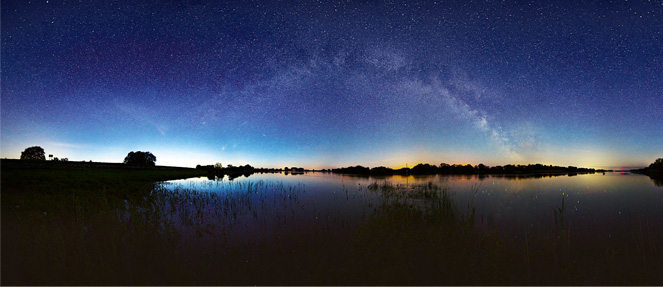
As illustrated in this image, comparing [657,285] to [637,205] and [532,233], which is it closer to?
[532,233]

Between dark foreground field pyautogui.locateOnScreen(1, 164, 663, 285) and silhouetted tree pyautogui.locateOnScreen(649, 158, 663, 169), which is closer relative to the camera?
dark foreground field pyautogui.locateOnScreen(1, 164, 663, 285)

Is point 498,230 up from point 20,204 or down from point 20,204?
down

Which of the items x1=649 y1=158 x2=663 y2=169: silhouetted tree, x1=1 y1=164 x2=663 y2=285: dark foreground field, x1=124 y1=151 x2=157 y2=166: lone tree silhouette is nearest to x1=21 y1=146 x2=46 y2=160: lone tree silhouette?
x1=124 y1=151 x2=157 y2=166: lone tree silhouette

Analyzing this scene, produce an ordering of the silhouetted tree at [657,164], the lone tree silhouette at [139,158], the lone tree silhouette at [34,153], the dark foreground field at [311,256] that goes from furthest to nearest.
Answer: the silhouetted tree at [657,164] < the lone tree silhouette at [139,158] < the lone tree silhouette at [34,153] < the dark foreground field at [311,256]

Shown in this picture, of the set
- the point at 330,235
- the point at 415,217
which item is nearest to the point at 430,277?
the point at 330,235

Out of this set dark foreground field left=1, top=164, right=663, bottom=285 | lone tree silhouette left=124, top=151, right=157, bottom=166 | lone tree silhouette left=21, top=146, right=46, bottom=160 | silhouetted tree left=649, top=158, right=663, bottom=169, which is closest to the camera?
dark foreground field left=1, top=164, right=663, bottom=285

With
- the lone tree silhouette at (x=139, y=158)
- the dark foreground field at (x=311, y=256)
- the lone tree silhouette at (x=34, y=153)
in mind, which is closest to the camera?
the dark foreground field at (x=311, y=256)

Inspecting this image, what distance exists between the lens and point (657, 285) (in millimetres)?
6738

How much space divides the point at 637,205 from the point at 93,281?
3781 centimetres

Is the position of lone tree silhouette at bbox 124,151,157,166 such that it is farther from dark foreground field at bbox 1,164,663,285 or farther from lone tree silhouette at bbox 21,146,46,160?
dark foreground field at bbox 1,164,663,285

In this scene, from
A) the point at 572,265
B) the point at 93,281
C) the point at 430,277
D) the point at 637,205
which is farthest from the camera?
the point at 637,205

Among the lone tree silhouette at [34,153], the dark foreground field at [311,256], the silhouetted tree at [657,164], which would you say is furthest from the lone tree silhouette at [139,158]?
the silhouetted tree at [657,164]

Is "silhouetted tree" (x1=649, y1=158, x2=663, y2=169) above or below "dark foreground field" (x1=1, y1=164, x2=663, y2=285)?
above

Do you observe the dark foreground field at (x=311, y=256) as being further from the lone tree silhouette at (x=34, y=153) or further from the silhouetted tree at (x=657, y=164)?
the silhouetted tree at (x=657, y=164)
